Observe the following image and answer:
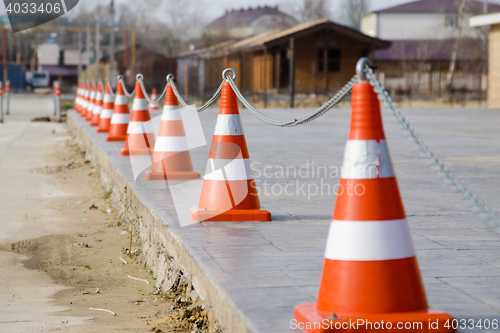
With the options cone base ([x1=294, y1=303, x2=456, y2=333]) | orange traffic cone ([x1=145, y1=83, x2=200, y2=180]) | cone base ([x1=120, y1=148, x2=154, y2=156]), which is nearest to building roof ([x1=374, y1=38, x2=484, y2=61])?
cone base ([x1=120, y1=148, x2=154, y2=156])

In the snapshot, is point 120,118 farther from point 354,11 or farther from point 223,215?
point 354,11

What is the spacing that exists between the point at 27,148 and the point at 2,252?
7716 mm

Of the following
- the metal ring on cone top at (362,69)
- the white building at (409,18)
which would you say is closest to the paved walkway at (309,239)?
the metal ring on cone top at (362,69)

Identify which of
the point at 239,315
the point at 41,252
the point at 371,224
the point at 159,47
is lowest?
the point at 41,252

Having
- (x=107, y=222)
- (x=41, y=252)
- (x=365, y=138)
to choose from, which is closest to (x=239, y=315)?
(x=365, y=138)

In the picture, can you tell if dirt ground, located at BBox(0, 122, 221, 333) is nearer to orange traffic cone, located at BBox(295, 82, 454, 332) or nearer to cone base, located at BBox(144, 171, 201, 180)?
cone base, located at BBox(144, 171, 201, 180)

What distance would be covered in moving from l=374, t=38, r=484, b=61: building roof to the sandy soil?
175 feet

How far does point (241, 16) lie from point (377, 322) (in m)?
109

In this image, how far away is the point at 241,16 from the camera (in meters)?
108

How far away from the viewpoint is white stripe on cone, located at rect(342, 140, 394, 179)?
2.52m

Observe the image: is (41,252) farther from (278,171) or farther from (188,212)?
(278,171)

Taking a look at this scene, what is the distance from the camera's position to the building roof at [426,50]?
58.6m

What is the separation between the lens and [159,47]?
98.9 m

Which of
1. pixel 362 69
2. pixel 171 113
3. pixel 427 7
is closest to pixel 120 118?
pixel 171 113
